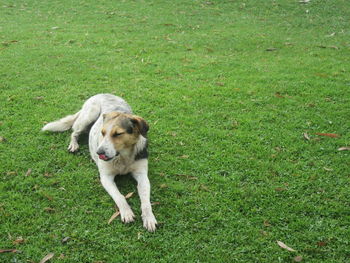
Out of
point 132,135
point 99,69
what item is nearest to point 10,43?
point 99,69

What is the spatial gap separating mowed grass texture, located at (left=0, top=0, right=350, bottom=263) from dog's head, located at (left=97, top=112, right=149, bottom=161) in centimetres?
66

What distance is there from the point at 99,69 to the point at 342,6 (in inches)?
505

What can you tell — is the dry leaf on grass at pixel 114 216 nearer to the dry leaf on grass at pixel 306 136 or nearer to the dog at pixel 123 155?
the dog at pixel 123 155

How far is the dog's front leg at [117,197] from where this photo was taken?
449 cm

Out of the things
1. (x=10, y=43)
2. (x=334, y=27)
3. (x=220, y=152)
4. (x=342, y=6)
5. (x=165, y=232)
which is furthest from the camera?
(x=342, y=6)

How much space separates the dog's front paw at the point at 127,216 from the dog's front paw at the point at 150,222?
16 centimetres

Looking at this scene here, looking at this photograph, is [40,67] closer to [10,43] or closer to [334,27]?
[10,43]

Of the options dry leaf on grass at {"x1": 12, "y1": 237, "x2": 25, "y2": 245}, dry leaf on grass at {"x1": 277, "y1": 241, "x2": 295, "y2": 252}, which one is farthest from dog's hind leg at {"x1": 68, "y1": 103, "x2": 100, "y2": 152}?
dry leaf on grass at {"x1": 277, "y1": 241, "x2": 295, "y2": 252}

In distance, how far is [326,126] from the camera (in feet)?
22.5

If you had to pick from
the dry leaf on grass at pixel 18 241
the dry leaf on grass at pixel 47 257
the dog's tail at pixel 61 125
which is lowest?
the dry leaf on grass at pixel 47 257

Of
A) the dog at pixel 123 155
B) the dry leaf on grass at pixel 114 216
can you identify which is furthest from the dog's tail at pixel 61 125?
the dry leaf on grass at pixel 114 216

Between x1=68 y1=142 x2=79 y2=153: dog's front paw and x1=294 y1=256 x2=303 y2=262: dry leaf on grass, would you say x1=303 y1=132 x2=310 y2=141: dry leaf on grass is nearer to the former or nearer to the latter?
x1=294 y1=256 x2=303 y2=262: dry leaf on grass

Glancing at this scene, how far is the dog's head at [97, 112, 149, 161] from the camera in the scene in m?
4.75

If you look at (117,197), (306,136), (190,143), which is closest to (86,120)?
(190,143)
